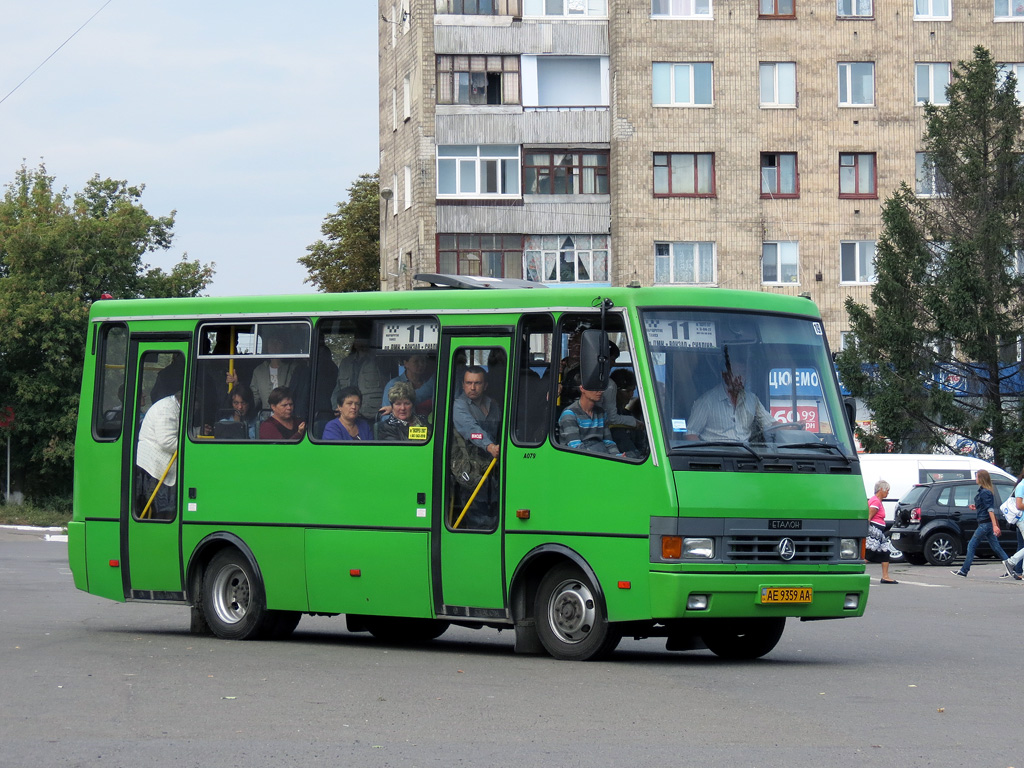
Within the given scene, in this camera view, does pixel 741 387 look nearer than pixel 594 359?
No

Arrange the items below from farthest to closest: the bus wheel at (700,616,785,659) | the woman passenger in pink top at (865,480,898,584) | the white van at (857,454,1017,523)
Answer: the white van at (857,454,1017,523)
the woman passenger in pink top at (865,480,898,584)
the bus wheel at (700,616,785,659)

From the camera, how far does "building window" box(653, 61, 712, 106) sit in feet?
186

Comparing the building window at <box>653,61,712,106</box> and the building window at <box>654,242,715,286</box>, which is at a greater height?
the building window at <box>653,61,712,106</box>

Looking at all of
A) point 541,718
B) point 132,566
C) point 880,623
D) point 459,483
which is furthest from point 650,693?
point 880,623

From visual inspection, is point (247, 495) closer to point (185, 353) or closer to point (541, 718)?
point (185, 353)

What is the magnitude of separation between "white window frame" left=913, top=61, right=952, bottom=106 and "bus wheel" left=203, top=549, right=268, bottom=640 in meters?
45.5

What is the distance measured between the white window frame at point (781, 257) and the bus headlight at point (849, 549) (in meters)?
43.5

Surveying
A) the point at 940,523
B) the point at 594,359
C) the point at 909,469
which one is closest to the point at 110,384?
the point at 594,359

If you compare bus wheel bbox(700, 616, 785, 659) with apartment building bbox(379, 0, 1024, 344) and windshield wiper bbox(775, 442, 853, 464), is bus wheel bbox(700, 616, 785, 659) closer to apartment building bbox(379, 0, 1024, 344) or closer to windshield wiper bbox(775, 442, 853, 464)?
windshield wiper bbox(775, 442, 853, 464)

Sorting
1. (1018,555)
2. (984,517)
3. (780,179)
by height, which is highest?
(780,179)

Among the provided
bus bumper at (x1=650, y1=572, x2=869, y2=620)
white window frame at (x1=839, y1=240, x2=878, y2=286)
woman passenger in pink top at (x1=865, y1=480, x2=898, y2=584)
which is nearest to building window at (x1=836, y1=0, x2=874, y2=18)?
white window frame at (x1=839, y1=240, x2=878, y2=286)

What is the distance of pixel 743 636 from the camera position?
14977 mm

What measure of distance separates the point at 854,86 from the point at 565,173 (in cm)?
967

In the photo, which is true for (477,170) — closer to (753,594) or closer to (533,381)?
(533,381)
